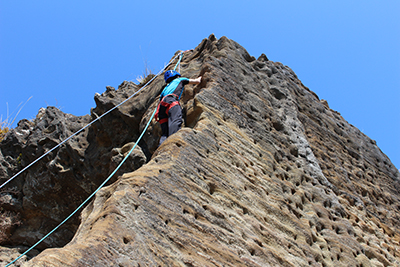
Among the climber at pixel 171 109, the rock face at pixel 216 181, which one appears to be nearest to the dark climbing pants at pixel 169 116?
the climber at pixel 171 109

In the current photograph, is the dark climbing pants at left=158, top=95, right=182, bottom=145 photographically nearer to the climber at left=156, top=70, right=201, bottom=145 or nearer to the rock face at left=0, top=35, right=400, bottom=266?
the climber at left=156, top=70, right=201, bottom=145

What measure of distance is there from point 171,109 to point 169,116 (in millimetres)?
132

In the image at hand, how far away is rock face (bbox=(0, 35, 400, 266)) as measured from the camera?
4.19 metres

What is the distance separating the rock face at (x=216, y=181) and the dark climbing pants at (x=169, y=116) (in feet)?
0.75

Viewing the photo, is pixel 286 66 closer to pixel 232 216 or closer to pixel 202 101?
pixel 202 101

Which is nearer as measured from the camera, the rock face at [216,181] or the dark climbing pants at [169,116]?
the rock face at [216,181]

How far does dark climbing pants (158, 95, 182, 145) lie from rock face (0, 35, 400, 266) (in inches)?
9.0

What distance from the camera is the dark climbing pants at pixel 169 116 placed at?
6.60 meters

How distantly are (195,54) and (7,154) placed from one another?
5.35m

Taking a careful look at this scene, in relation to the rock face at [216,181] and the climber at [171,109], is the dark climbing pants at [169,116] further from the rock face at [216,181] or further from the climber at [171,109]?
the rock face at [216,181]

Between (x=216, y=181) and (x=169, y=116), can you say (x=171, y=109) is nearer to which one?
(x=169, y=116)

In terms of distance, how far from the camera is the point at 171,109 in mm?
6816

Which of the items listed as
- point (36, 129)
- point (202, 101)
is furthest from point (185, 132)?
point (36, 129)

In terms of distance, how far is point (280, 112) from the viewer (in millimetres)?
8320
